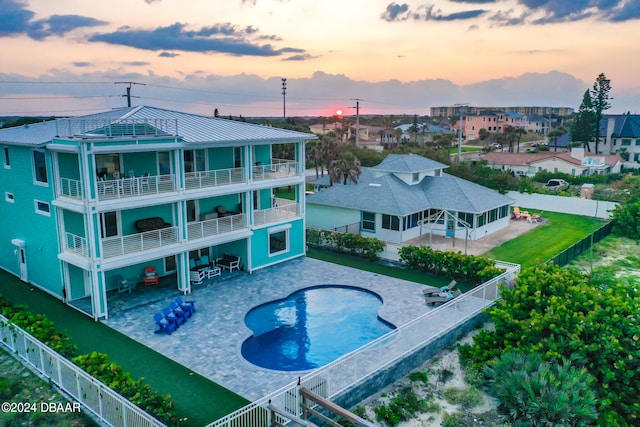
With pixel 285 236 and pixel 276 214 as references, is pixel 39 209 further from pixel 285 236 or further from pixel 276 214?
pixel 285 236

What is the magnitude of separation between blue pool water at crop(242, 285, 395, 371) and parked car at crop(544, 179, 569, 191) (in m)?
35.7

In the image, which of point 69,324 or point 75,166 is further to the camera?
point 75,166

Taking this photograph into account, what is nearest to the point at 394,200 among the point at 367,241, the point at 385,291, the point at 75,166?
the point at 367,241

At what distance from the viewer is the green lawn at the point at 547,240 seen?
1101 inches

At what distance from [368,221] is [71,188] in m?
17.9

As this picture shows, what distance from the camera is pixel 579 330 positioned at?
14555mm

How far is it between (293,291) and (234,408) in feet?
30.4

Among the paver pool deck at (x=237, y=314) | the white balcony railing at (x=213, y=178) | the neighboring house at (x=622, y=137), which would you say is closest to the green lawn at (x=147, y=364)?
the paver pool deck at (x=237, y=314)

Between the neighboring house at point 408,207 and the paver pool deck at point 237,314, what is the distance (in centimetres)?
612

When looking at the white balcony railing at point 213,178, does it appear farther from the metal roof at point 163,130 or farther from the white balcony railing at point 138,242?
the white balcony railing at point 138,242

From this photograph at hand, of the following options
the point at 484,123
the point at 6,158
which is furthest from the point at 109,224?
the point at 484,123

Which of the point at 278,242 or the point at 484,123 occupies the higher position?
the point at 484,123

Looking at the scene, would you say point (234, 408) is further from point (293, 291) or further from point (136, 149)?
point (136, 149)

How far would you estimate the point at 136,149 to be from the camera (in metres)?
19.2
